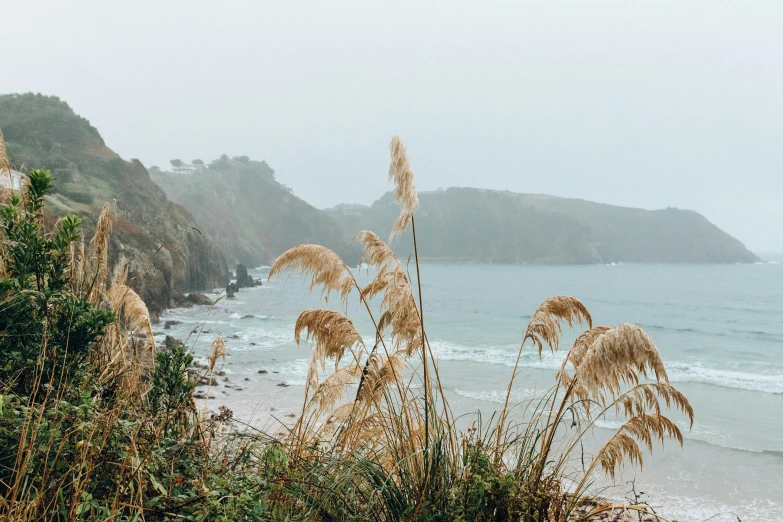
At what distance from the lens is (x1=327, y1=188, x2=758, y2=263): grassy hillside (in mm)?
134875

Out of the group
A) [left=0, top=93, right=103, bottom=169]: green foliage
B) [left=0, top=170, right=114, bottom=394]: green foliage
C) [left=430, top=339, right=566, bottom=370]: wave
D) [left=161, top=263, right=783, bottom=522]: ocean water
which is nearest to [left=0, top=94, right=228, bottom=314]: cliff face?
[left=0, top=93, right=103, bottom=169]: green foliage

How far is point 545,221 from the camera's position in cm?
13775

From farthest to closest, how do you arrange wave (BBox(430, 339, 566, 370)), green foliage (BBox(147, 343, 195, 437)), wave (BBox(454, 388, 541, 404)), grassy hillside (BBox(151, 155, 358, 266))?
grassy hillside (BBox(151, 155, 358, 266)) < wave (BBox(430, 339, 566, 370)) < wave (BBox(454, 388, 541, 404)) < green foliage (BBox(147, 343, 195, 437))

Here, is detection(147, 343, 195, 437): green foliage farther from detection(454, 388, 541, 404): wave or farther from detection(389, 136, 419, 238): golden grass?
detection(454, 388, 541, 404): wave

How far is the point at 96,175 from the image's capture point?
44062 millimetres

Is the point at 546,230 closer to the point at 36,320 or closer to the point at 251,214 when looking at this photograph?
the point at 251,214

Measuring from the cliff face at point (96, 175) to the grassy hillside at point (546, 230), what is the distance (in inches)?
3341

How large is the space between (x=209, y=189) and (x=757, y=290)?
328 feet

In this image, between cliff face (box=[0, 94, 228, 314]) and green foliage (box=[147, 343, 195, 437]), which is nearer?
green foliage (box=[147, 343, 195, 437])

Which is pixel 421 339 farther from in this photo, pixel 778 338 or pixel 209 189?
pixel 209 189

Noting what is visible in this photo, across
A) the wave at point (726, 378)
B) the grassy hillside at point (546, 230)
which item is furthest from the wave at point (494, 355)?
the grassy hillside at point (546, 230)

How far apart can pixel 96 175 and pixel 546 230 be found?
112 meters

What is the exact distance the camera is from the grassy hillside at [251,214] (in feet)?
322

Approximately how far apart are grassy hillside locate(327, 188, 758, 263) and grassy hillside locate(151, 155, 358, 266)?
23.3 metres
